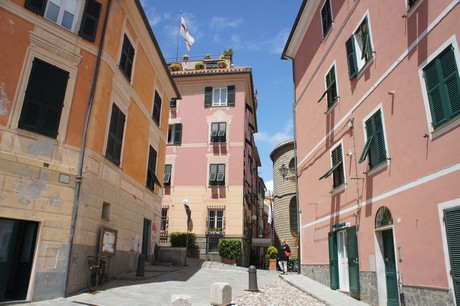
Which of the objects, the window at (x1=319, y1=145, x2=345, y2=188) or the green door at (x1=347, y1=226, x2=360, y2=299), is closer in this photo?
the green door at (x1=347, y1=226, x2=360, y2=299)

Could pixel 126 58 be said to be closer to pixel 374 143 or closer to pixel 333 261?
pixel 374 143

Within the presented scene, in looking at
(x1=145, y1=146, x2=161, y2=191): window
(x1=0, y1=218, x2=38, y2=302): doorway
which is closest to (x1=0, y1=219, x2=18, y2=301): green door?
(x1=0, y1=218, x2=38, y2=302): doorway

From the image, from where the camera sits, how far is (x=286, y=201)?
103ft

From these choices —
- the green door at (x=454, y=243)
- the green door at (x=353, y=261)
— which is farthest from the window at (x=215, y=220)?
the green door at (x=454, y=243)

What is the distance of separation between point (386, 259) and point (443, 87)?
16.6 ft

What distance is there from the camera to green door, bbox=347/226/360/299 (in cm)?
1146

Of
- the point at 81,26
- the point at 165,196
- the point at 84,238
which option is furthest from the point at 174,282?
the point at 165,196

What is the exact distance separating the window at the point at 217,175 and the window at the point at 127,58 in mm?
13655

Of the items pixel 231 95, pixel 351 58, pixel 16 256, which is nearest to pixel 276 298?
pixel 16 256

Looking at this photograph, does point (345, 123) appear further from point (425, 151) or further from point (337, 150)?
point (425, 151)

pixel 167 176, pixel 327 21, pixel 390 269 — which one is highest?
pixel 327 21

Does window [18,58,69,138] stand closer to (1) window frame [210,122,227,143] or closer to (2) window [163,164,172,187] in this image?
(2) window [163,164,172,187]

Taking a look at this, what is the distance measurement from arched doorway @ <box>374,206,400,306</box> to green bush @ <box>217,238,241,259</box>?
1474cm

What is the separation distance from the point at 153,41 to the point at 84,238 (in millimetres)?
9725
